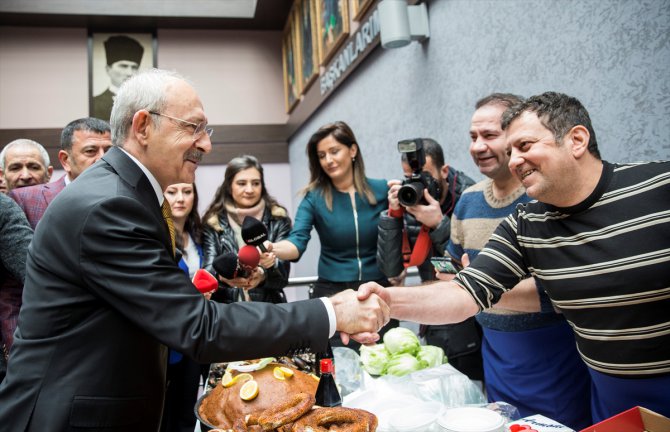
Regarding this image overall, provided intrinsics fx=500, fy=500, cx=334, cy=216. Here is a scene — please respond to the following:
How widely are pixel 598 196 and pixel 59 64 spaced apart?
977 centimetres

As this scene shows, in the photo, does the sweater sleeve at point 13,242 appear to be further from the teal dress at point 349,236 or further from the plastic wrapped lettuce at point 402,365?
the plastic wrapped lettuce at point 402,365

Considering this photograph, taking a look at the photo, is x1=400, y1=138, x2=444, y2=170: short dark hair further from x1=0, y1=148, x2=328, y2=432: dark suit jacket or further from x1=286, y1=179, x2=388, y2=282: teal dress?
x1=0, y1=148, x2=328, y2=432: dark suit jacket

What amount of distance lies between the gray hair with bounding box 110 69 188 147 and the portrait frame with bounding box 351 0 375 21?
320 centimetres

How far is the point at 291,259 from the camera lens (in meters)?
3.11

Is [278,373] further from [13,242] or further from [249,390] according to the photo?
[13,242]

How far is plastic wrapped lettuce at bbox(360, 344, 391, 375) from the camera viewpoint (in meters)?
2.03

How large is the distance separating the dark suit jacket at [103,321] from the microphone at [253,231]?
89cm

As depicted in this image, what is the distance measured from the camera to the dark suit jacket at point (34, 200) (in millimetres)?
2725

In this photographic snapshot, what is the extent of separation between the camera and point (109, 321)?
136cm

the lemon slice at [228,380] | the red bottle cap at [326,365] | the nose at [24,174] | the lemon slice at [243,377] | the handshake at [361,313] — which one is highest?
the nose at [24,174]

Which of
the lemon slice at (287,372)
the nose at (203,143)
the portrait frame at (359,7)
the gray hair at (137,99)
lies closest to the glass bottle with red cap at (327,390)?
the lemon slice at (287,372)

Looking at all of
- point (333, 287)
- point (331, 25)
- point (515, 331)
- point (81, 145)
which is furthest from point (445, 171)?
point (331, 25)

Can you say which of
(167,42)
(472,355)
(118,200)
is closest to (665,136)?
(472,355)

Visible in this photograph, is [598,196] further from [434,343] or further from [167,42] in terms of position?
[167,42]
